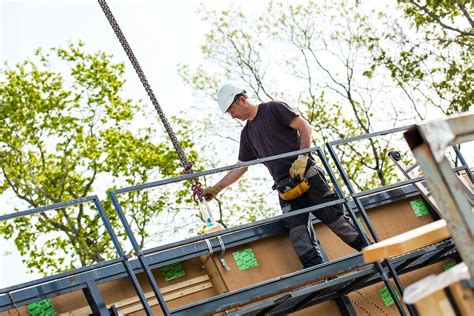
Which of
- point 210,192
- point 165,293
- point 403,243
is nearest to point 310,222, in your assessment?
point 210,192

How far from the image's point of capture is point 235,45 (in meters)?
27.9

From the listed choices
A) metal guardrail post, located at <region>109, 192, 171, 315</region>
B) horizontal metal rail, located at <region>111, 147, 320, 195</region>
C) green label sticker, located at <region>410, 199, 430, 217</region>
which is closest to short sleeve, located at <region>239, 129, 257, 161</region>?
horizontal metal rail, located at <region>111, 147, 320, 195</region>

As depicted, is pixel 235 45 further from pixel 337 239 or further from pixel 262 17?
pixel 337 239

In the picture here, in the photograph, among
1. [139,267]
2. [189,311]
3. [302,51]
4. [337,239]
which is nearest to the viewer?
[189,311]

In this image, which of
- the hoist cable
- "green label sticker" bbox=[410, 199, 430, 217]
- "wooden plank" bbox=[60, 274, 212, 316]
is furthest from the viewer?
"green label sticker" bbox=[410, 199, 430, 217]

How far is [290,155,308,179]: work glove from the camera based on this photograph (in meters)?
8.08

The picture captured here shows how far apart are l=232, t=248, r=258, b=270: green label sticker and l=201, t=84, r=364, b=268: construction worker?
1.25ft

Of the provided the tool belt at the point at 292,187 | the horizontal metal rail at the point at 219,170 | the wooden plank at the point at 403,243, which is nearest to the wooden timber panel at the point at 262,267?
the tool belt at the point at 292,187

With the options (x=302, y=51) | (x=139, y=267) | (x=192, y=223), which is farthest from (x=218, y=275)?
(x=302, y=51)

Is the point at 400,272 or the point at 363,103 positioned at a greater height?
the point at 363,103

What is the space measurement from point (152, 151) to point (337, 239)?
1714 cm

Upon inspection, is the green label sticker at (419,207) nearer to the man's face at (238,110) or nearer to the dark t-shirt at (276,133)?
the dark t-shirt at (276,133)

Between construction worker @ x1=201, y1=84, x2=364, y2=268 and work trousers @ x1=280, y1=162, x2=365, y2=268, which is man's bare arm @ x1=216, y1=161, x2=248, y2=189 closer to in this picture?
construction worker @ x1=201, y1=84, x2=364, y2=268

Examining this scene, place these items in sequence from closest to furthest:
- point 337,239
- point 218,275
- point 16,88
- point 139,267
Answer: point 139,267 → point 218,275 → point 337,239 → point 16,88
